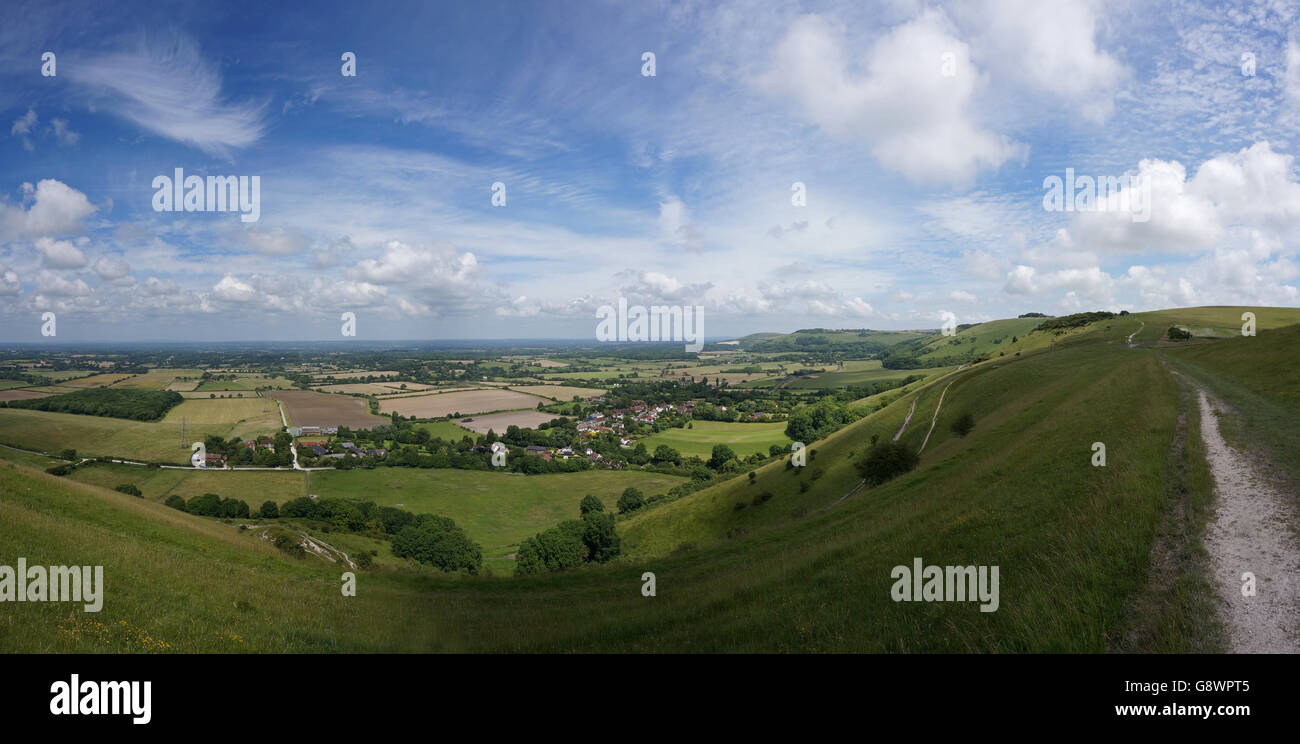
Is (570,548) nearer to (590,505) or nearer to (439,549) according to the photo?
(439,549)

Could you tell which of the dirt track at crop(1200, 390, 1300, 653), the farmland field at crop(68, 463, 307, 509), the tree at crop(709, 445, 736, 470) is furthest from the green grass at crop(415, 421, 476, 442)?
the dirt track at crop(1200, 390, 1300, 653)

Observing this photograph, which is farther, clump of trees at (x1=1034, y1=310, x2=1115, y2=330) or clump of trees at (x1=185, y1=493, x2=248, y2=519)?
clump of trees at (x1=1034, y1=310, x2=1115, y2=330)

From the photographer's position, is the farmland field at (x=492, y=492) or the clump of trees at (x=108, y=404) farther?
the clump of trees at (x=108, y=404)

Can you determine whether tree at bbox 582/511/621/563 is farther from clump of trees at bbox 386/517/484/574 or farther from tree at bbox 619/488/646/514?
tree at bbox 619/488/646/514

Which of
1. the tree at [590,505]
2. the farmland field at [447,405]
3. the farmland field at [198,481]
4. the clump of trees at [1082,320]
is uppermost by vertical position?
the clump of trees at [1082,320]

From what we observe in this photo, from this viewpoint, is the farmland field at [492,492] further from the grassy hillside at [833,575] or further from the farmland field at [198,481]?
the grassy hillside at [833,575]

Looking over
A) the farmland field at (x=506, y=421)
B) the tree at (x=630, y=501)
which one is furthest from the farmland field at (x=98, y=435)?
A: the tree at (x=630, y=501)
